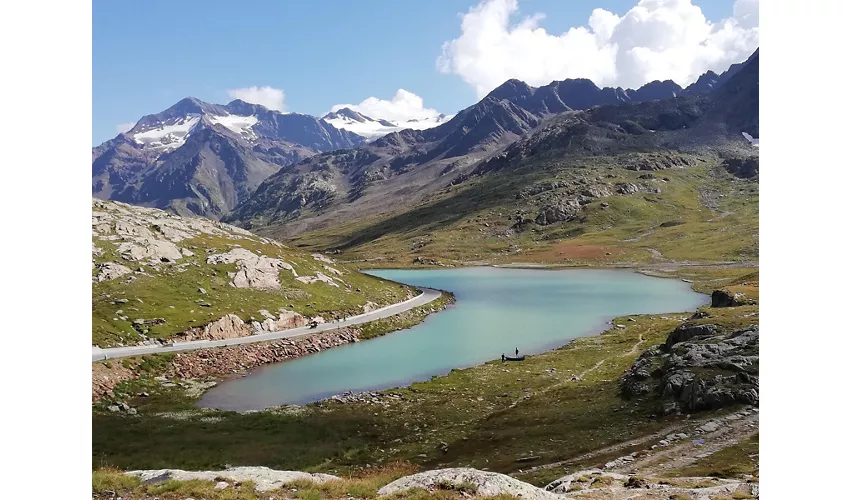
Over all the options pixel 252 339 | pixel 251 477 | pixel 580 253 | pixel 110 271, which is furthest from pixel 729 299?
pixel 580 253

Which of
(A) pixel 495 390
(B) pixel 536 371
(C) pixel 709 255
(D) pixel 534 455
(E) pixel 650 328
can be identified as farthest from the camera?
(C) pixel 709 255

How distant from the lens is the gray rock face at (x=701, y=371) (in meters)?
30.2

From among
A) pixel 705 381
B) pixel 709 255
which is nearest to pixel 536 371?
pixel 705 381

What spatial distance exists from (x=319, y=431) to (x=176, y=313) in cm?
3498

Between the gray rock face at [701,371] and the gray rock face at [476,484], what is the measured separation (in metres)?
19.8

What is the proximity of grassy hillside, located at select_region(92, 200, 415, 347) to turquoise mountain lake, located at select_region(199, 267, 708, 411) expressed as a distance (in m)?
13.3

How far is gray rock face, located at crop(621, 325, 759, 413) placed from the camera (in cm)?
3017

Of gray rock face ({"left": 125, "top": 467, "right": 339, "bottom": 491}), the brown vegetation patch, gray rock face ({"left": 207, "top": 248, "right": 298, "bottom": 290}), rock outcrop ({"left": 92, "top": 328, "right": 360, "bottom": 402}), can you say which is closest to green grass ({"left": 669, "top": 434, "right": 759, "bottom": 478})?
gray rock face ({"left": 125, "top": 467, "right": 339, "bottom": 491})

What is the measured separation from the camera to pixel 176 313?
59.3m

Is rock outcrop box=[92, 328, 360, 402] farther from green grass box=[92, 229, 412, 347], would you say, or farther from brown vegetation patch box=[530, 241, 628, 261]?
brown vegetation patch box=[530, 241, 628, 261]

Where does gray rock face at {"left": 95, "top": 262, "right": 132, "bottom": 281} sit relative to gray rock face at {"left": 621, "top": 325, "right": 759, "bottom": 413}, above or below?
above

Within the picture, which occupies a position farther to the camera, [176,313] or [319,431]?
[176,313]

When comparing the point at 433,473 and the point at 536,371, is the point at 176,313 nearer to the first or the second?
the point at 536,371

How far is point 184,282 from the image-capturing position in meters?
67.7
